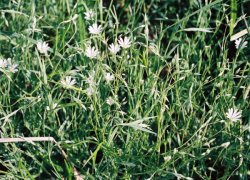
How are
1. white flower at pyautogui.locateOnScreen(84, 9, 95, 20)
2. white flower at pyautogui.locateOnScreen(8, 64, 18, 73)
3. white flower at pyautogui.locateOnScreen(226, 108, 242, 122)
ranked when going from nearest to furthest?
white flower at pyautogui.locateOnScreen(226, 108, 242, 122)
white flower at pyautogui.locateOnScreen(8, 64, 18, 73)
white flower at pyautogui.locateOnScreen(84, 9, 95, 20)

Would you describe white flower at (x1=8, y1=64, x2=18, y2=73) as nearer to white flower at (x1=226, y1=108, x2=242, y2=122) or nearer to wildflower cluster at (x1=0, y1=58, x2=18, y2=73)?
wildflower cluster at (x1=0, y1=58, x2=18, y2=73)

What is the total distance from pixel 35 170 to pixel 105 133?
306 mm

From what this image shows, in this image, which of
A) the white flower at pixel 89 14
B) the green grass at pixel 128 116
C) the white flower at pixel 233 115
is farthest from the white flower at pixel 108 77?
the white flower at pixel 233 115

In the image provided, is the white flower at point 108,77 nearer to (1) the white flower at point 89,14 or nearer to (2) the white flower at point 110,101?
(2) the white flower at point 110,101

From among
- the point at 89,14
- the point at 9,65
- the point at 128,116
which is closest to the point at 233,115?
the point at 128,116

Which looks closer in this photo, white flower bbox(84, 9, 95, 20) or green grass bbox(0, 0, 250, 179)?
green grass bbox(0, 0, 250, 179)

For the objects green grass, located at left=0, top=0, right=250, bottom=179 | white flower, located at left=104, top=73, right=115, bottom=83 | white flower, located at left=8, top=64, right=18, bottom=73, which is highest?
white flower, located at left=8, top=64, right=18, bottom=73

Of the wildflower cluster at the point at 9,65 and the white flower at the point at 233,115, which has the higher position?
the wildflower cluster at the point at 9,65

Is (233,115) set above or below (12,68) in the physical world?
below

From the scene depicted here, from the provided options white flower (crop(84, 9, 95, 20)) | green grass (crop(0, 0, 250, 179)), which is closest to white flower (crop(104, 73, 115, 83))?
green grass (crop(0, 0, 250, 179))

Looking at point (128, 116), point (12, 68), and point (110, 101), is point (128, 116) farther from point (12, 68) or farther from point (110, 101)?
point (12, 68)

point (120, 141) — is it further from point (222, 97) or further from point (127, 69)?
point (222, 97)

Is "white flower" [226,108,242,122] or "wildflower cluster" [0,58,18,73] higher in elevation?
"wildflower cluster" [0,58,18,73]

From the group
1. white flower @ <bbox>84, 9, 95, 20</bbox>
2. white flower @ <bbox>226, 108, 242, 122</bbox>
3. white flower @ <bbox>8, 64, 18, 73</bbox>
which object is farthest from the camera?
white flower @ <bbox>84, 9, 95, 20</bbox>
